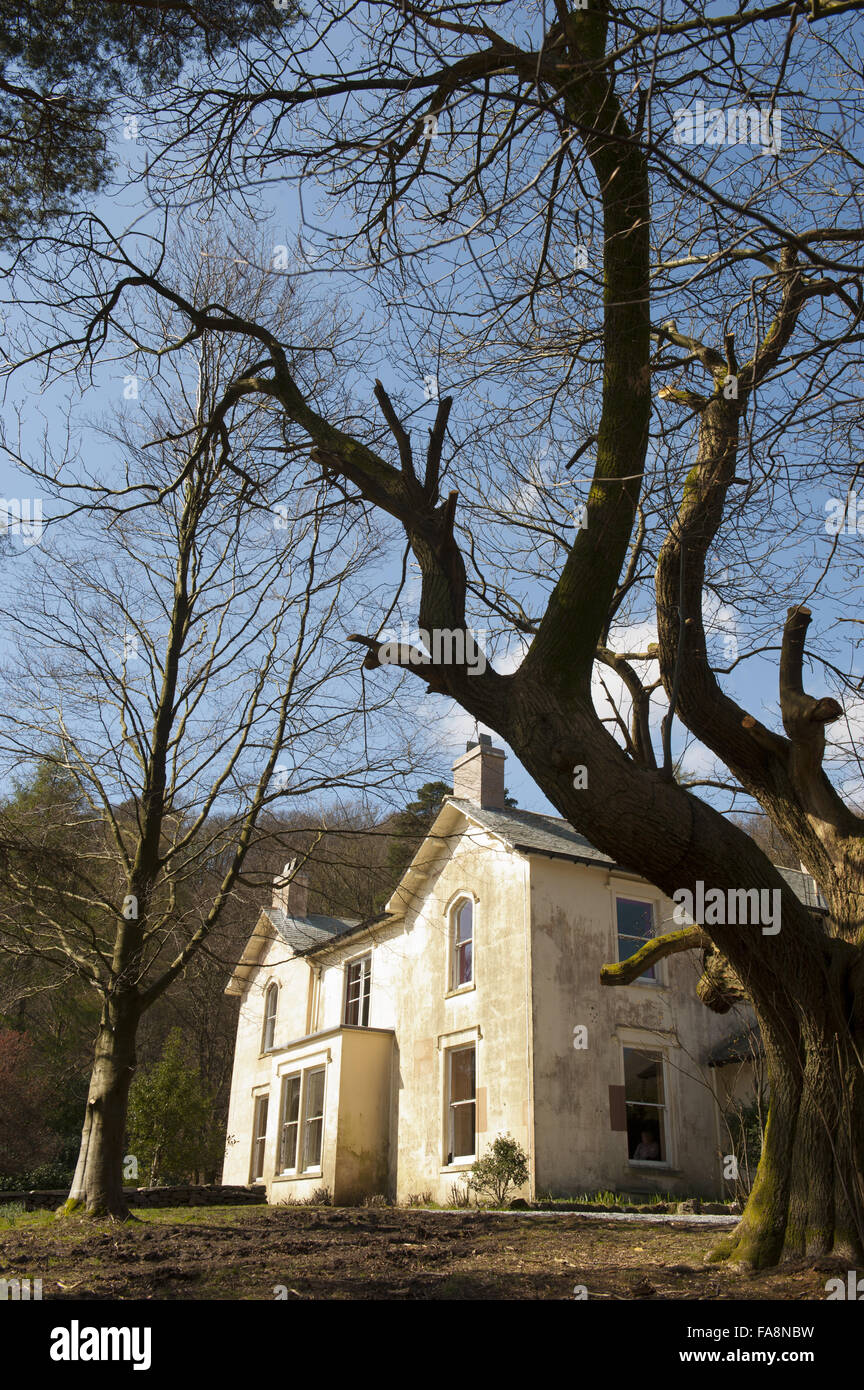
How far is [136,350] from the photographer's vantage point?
274 inches

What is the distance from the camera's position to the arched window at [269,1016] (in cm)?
2556

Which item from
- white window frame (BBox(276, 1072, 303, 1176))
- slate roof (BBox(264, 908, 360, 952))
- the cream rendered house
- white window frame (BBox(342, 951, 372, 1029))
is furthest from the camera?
slate roof (BBox(264, 908, 360, 952))

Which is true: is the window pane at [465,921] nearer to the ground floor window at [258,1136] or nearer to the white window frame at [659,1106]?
the white window frame at [659,1106]

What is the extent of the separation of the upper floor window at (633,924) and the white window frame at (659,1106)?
4.07 feet

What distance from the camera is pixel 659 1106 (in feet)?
54.1

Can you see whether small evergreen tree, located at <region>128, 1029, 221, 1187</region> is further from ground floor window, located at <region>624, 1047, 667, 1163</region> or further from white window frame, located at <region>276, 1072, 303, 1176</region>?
ground floor window, located at <region>624, 1047, 667, 1163</region>

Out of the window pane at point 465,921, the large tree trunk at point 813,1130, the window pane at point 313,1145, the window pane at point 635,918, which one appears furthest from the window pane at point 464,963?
the large tree trunk at point 813,1130

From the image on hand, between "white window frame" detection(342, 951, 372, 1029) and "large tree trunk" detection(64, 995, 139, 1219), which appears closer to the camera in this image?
"large tree trunk" detection(64, 995, 139, 1219)

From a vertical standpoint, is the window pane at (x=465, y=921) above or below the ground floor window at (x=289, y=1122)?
above

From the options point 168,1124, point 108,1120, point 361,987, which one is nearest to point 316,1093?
point 361,987

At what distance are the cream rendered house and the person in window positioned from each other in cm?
2

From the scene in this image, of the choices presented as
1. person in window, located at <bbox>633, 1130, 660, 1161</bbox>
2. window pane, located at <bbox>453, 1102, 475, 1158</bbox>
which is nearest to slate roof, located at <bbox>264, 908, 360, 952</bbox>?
window pane, located at <bbox>453, 1102, 475, 1158</bbox>

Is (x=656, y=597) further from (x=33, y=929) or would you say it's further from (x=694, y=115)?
(x=33, y=929)

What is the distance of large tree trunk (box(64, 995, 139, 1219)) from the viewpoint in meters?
10.9
